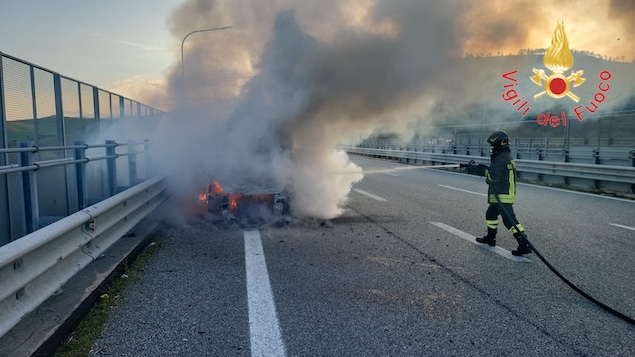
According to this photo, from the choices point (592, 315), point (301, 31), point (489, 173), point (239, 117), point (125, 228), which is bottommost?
point (592, 315)

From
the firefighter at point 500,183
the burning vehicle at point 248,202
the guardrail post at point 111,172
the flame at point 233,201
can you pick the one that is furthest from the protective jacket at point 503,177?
the guardrail post at point 111,172

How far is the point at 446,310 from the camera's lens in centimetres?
358

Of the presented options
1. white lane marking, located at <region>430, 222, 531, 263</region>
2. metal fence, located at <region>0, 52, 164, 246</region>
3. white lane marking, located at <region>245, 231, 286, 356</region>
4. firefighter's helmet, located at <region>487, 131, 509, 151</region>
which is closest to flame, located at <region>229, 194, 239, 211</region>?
metal fence, located at <region>0, 52, 164, 246</region>

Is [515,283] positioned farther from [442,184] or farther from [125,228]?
[442,184]

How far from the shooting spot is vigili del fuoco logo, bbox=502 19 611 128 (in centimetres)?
1666

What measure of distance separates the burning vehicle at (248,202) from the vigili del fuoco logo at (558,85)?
1220 centimetres

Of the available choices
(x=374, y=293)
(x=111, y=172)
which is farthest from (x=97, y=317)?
(x=111, y=172)

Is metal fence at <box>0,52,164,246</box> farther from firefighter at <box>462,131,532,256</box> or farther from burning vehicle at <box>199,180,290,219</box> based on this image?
firefighter at <box>462,131,532,256</box>

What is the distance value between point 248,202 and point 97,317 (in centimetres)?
410

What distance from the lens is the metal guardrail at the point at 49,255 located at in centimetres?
259

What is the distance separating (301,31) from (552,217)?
5.99 meters

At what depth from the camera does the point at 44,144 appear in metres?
6.02

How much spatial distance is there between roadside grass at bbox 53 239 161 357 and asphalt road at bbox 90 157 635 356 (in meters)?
0.08

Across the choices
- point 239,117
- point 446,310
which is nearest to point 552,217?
point 446,310
